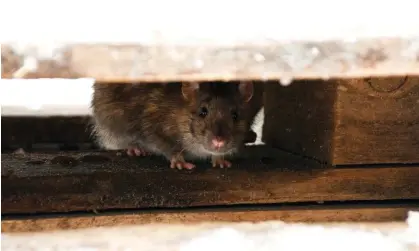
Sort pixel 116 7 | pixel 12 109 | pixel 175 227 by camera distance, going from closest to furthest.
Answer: pixel 116 7
pixel 175 227
pixel 12 109

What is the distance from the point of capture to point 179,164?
2.15 metres

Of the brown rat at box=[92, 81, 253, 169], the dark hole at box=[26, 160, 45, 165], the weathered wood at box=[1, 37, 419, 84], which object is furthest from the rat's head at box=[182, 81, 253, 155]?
the weathered wood at box=[1, 37, 419, 84]

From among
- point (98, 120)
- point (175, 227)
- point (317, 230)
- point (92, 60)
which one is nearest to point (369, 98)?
point (317, 230)

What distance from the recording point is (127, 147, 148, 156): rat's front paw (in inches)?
97.0

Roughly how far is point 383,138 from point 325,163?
21 centimetres

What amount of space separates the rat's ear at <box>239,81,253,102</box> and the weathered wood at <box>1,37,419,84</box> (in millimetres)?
979

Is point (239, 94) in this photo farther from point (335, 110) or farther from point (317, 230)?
point (317, 230)

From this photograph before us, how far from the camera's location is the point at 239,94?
2428mm

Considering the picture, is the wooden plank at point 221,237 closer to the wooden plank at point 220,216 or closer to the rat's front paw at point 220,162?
the wooden plank at point 220,216

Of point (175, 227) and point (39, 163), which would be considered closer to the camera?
point (175, 227)

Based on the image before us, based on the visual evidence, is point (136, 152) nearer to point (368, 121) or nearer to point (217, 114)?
point (217, 114)

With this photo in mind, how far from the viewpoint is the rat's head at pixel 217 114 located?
2.31 metres

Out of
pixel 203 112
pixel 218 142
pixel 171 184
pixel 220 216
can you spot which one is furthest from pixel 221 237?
pixel 203 112

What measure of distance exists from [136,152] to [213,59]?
1.19 meters
